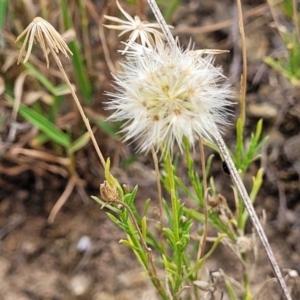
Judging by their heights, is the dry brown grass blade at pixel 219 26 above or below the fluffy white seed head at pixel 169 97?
below

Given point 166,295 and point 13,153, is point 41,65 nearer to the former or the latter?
point 13,153

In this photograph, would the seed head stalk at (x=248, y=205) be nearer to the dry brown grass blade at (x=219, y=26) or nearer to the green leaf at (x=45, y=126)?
the green leaf at (x=45, y=126)

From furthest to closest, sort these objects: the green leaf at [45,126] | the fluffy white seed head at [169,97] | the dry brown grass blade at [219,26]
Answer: the dry brown grass blade at [219,26], the green leaf at [45,126], the fluffy white seed head at [169,97]

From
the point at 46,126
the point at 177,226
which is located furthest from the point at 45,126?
the point at 177,226

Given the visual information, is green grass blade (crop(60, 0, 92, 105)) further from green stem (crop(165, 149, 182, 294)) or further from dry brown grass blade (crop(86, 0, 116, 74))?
green stem (crop(165, 149, 182, 294))

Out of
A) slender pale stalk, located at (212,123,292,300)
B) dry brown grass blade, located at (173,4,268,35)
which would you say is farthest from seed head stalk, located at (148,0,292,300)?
dry brown grass blade, located at (173,4,268,35)

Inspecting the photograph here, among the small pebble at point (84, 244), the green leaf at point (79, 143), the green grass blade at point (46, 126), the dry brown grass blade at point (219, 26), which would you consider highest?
the dry brown grass blade at point (219, 26)

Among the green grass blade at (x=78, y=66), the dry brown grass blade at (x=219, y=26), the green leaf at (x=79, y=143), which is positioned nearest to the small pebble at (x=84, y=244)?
the green leaf at (x=79, y=143)

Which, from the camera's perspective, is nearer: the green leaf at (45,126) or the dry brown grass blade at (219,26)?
the green leaf at (45,126)
